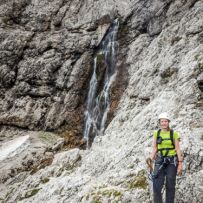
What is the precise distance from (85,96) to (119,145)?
17920 millimetres

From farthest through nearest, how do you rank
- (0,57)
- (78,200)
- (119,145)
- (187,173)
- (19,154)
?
(0,57), (19,154), (119,145), (78,200), (187,173)

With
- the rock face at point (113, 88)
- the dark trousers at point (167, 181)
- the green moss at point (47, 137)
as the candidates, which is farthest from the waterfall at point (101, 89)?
the dark trousers at point (167, 181)

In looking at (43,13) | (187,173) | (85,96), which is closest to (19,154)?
(85,96)

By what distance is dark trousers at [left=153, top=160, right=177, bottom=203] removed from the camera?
11.8m

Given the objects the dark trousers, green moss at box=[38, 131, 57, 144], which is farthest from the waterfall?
the dark trousers

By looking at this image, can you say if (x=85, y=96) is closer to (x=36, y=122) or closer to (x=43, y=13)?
(x=36, y=122)

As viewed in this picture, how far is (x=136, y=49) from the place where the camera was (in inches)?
1457

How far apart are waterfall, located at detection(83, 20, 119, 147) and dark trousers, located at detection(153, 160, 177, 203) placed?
21498 millimetres

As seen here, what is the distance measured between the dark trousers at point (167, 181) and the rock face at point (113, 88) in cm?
164

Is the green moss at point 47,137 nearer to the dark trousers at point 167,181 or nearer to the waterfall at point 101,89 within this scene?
the waterfall at point 101,89

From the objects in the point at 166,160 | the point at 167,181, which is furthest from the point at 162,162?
the point at 167,181

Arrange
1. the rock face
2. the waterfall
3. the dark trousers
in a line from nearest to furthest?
the dark trousers, the rock face, the waterfall

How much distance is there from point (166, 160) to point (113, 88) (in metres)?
24.1

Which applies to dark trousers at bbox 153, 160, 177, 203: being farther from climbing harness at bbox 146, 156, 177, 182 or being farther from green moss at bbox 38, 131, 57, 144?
green moss at bbox 38, 131, 57, 144
